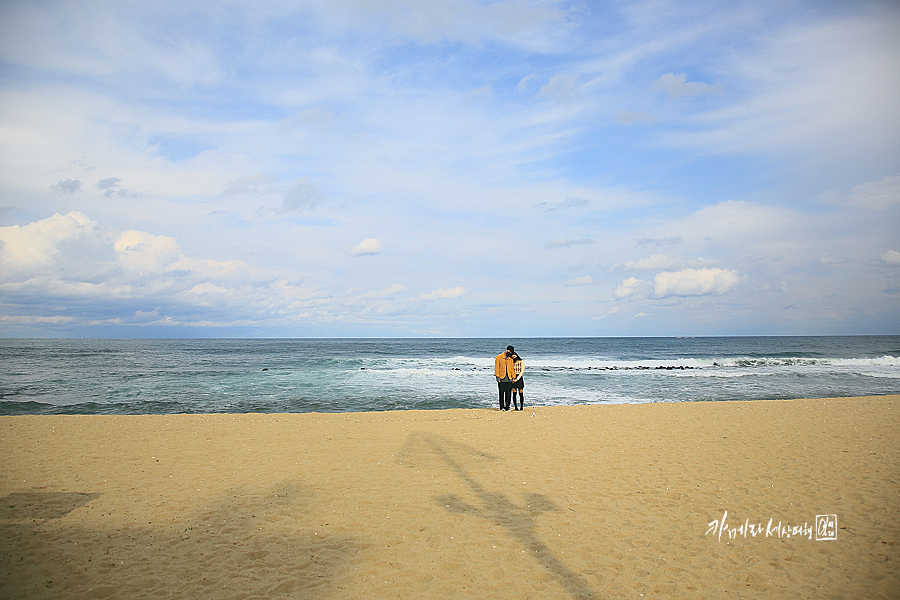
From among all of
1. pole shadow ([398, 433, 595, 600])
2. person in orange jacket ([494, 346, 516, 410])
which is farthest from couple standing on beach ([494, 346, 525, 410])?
pole shadow ([398, 433, 595, 600])

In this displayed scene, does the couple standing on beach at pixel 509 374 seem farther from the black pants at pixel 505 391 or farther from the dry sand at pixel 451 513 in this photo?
the dry sand at pixel 451 513

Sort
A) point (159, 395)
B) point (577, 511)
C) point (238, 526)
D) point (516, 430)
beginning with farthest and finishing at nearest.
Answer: point (159, 395) → point (516, 430) → point (577, 511) → point (238, 526)

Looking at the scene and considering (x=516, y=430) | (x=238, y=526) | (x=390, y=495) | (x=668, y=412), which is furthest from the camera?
(x=668, y=412)

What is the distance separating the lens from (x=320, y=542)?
5.43 m

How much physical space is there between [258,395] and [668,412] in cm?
1681

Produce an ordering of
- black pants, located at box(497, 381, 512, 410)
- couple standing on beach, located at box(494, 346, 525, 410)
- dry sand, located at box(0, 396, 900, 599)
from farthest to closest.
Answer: black pants, located at box(497, 381, 512, 410) → couple standing on beach, located at box(494, 346, 525, 410) → dry sand, located at box(0, 396, 900, 599)

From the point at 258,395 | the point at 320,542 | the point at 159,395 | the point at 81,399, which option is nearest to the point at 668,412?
the point at 320,542

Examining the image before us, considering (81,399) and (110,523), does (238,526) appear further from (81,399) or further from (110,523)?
(81,399)

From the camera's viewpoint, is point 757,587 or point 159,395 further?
point 159,395

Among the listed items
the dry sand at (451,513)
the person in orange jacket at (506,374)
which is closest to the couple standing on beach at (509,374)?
the person in orange jacket at (506,374)

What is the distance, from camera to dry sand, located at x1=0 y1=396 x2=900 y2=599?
4.62 meters

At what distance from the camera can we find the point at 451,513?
6.31 m

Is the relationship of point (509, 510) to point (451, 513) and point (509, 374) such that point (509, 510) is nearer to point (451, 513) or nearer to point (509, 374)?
point (451, 513)

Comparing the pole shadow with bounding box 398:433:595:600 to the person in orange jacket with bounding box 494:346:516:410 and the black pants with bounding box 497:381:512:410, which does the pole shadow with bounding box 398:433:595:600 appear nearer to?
the person in orange jacket with bounding box 494:346:516:410
